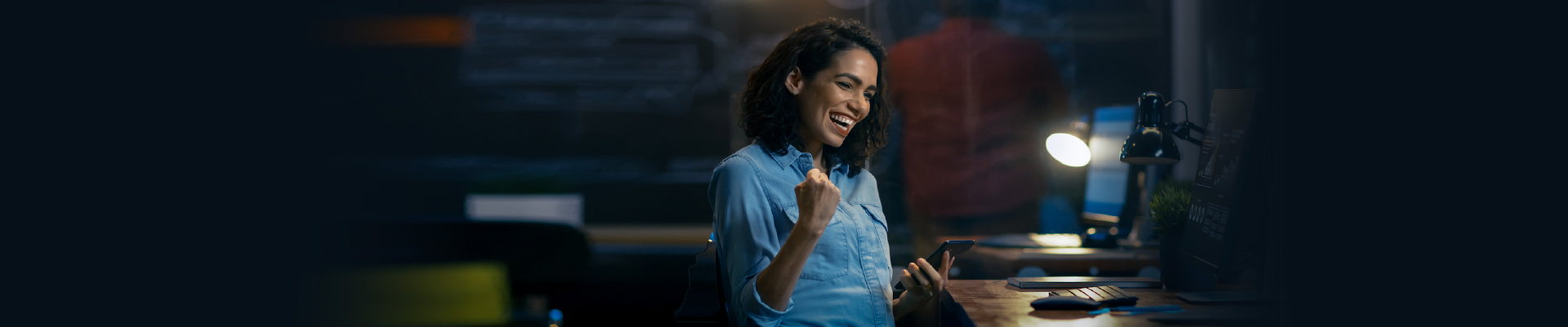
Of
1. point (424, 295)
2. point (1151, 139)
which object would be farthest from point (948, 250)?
point (424, 295)

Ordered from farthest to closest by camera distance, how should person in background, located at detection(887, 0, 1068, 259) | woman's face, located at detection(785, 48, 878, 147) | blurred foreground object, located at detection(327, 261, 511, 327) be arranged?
person in background, located at detection(887, 0, 1068, 259) → blurred foreground object, located at detection(327, 261, 511, 327) → woman's face, located at detection(785, 48, 878, 147)

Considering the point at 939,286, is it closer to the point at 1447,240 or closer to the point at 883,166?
the point at 1447,240

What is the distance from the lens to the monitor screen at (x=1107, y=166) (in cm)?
226

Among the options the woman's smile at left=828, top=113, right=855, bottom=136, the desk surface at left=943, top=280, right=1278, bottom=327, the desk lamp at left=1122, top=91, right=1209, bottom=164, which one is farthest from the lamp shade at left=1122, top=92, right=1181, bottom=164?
the woman's smile at left=828, top=113, right=855, bottom=136

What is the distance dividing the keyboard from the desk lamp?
15.4 inches

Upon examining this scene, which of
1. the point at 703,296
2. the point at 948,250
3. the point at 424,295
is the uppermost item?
the point at 948,250

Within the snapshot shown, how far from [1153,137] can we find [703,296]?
3.35ft

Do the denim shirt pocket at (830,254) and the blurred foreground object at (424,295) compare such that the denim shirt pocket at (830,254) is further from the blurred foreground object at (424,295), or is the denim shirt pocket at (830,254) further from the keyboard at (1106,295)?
the blurred foreground object at (424,295)

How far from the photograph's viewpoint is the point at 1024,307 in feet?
4.37

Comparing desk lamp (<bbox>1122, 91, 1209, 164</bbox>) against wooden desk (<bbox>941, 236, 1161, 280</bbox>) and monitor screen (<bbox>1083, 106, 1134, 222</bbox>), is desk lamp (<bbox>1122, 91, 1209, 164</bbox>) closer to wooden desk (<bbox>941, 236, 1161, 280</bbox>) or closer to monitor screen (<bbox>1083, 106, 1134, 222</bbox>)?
wooden desk (<bbox>941, 236, 1161, 280</bbox>)

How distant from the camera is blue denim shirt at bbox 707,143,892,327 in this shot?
1.22 metres

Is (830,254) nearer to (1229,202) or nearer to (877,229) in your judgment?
(877,229)

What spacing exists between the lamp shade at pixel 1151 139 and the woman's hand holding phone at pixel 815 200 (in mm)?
894

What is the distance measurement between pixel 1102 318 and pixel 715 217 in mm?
619
